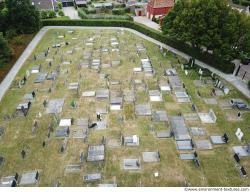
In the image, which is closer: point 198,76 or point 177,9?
point 198,76

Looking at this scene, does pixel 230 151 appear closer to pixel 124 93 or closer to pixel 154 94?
pixel 154 94

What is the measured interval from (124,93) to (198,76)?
1474 cm

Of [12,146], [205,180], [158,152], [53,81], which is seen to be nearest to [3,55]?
[53,81]

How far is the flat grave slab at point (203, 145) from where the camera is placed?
1297 inches

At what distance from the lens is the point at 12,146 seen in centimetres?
3344

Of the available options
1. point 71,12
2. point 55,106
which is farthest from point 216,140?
point 71,12

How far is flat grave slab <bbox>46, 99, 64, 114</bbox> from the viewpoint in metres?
39.6

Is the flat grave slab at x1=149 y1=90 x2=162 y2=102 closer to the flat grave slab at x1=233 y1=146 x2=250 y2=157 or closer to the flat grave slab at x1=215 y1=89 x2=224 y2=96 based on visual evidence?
the flat grave slab at x1=215 y1=89 x2=224 y2=96

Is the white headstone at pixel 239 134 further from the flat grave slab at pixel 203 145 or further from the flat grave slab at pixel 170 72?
the flat grave slab at pixel 170 72

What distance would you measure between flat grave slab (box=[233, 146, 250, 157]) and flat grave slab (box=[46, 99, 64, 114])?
24.7 m

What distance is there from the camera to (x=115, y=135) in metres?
34.9

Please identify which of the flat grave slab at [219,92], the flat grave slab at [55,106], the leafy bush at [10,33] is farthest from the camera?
the leafy bush at [10,33]

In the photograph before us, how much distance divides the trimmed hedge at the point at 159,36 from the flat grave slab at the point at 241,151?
20094 mm

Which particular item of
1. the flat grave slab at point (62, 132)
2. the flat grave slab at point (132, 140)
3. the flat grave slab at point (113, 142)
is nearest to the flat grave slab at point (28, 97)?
the flat grave slab at point (62, 132)
